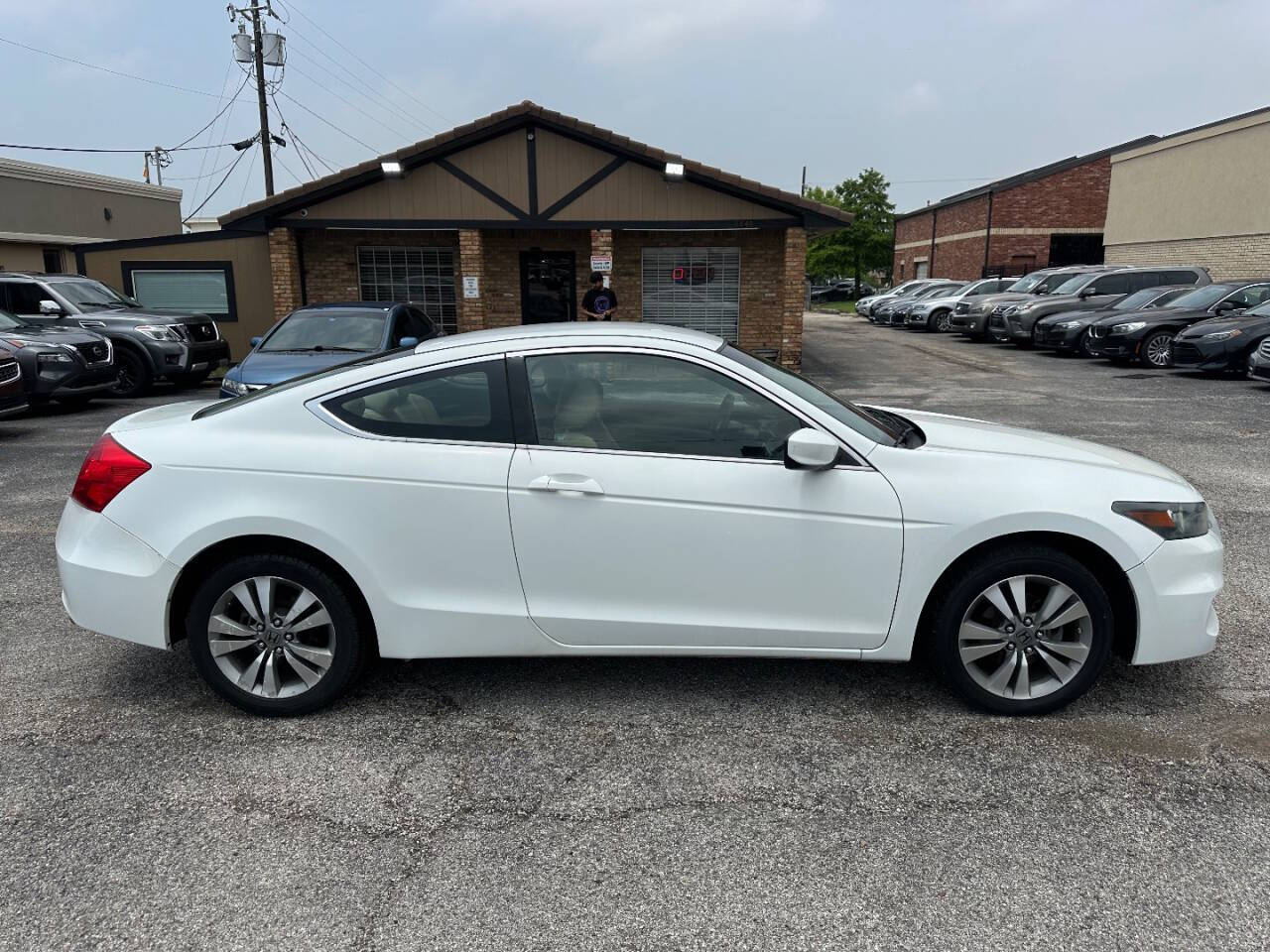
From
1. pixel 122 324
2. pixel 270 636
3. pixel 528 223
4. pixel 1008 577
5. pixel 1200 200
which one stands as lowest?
pixel 270 636

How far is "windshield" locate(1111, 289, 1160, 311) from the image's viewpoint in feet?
60.8

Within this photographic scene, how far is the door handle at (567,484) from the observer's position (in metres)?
3.42

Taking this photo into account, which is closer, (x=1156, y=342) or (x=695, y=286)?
(x=1156, y=342)

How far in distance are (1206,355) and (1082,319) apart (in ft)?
16.3

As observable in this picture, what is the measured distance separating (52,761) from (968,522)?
11.3 feet

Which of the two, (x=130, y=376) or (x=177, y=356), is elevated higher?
(x=177, y=356)

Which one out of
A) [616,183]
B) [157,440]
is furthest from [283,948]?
[616,183]

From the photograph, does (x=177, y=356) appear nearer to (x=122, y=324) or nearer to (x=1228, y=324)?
(x=122, y=324)

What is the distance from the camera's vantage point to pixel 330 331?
34.6 feet

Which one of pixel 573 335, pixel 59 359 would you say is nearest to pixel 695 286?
pixel 59 359

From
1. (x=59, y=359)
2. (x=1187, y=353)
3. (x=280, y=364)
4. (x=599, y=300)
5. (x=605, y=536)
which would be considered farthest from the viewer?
(x=599, y=300)

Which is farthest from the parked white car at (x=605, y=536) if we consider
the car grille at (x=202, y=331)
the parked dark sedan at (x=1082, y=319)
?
the parked dark sedan at (x=1082, y=319)

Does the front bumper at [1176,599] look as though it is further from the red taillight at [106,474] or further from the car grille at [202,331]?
the car grille at [202,331]

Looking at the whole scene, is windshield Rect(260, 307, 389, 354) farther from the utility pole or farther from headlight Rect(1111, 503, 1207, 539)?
the utility pole
